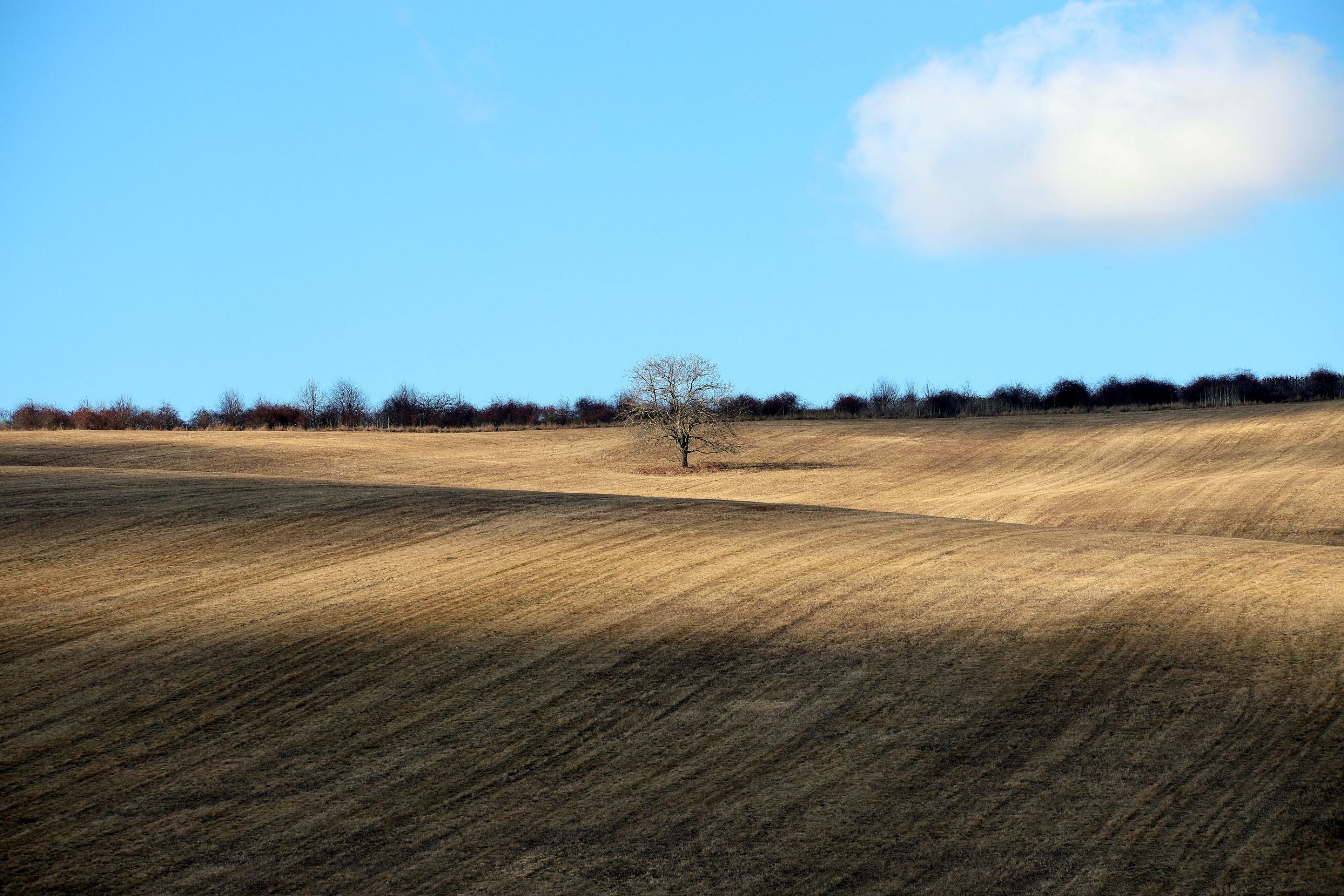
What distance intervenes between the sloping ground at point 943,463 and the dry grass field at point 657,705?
7.57 m

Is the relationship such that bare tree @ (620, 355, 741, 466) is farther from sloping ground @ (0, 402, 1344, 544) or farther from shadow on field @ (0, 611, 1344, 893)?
shadow on field @ (0, 611, 1344, 893)

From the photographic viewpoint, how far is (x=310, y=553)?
1783 cm

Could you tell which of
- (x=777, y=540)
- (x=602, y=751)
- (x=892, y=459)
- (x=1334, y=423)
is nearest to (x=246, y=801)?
(x=602, y=751)

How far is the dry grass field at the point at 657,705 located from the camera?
755 cm

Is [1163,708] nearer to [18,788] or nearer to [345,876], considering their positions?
[345,876]

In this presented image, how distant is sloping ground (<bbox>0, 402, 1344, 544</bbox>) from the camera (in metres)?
26.8

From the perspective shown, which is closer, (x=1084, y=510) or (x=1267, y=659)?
(x=1267, y=659)

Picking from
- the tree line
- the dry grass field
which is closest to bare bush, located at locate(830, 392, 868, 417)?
the tree line

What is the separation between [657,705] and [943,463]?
1383 inches

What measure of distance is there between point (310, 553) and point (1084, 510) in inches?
738

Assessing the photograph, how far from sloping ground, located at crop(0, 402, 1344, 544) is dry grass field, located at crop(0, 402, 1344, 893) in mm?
7572

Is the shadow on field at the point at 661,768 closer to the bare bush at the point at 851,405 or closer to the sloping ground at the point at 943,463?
the sloping ground at the point at 943,463

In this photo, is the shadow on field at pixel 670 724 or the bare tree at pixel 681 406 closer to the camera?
the shadow on field at pixel 670 724

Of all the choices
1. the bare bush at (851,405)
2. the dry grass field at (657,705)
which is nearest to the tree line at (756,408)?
the bare bush at (851,405)
